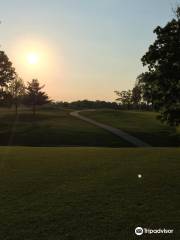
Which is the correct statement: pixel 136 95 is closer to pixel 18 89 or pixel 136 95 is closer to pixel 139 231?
pixel 18 89

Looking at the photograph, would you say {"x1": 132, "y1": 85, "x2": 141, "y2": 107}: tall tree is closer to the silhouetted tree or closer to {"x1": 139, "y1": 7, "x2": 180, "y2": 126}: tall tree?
the silhouetted tree

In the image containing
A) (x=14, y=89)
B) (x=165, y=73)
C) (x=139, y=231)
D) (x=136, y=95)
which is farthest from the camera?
(x=136, y=95)

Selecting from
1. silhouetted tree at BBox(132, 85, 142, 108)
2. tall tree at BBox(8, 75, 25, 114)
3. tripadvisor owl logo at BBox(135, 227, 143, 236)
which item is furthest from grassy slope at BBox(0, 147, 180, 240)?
silhouetted tree at BBox(132, 85, 142, 108)

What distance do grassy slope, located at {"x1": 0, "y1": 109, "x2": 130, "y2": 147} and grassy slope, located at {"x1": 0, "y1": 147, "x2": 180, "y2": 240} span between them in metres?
33.7

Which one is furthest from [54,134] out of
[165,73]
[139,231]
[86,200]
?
[139,231]

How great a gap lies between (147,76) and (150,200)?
1911 cm

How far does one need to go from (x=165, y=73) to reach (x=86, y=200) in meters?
17.3

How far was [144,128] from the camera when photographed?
66875 mm

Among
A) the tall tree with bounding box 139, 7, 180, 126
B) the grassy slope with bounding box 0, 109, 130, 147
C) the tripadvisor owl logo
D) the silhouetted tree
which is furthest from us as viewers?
the silhouetted tree

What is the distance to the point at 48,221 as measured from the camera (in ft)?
31.3

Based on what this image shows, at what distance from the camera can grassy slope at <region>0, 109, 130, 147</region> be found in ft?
171

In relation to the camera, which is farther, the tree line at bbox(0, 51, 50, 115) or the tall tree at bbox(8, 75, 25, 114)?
the tall tree at bbox(8, 75, 25, 114)

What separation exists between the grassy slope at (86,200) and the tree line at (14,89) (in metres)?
56.7

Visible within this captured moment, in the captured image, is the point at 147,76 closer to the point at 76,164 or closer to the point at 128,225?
the point at 76,164
